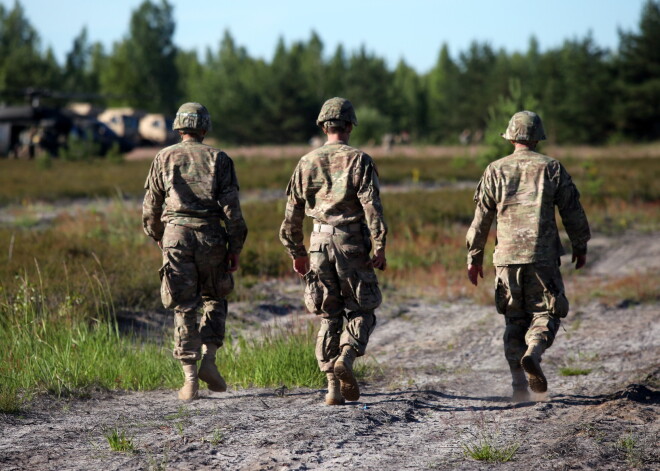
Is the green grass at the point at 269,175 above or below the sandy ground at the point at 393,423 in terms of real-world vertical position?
above

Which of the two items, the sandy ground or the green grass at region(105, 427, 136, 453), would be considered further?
the green grass at region(105, 427, 136, 453)

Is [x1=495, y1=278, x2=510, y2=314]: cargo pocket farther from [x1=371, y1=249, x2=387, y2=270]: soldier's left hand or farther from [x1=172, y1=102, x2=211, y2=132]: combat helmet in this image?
[x1=172, y1=102, x2=211, y2=132]: combat helmet

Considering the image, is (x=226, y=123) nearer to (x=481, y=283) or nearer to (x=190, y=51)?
(x=481, y=283)

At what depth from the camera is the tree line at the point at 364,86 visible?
1986 inches

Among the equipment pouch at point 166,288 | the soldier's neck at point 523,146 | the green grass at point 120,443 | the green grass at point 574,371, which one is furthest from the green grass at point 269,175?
the green grass at point 120,443

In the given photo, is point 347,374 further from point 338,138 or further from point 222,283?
point 338,138

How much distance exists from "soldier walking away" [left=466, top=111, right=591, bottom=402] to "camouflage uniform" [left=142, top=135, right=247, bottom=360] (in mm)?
1802

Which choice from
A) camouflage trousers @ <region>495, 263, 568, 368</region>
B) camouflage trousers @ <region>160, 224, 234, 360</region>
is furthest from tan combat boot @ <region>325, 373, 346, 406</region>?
camouflage trousers @ <region>495, 263, 568, 368</region>

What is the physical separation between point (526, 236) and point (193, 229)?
2.38 meters

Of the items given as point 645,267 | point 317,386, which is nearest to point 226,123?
point 645,267

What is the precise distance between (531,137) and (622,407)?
1.97 meters

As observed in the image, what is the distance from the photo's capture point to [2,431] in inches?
211

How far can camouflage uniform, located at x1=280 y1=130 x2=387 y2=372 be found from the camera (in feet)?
19.5

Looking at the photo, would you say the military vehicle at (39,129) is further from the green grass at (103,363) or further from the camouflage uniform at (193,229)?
the camouflage uniform at (193,229)
